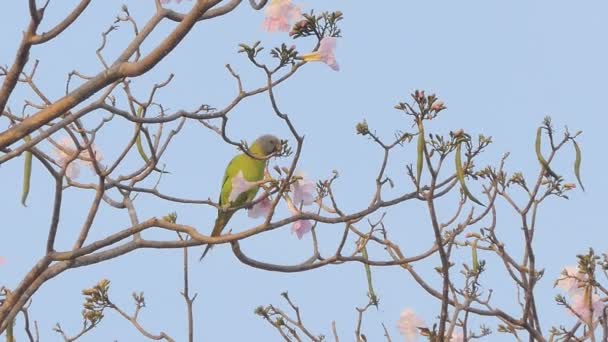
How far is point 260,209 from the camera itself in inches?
179

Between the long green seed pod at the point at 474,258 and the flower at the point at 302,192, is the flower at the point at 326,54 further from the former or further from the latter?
the long green seed pod at the point at 474,258

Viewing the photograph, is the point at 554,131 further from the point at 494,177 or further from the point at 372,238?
the point at 372,238

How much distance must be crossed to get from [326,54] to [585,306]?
1972mm

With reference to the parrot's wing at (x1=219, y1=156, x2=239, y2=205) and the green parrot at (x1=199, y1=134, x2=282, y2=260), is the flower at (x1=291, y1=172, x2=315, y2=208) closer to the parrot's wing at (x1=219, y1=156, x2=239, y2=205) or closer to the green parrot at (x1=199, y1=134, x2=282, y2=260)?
the green parrot at (x1=199, y1=134, x2=282, y2=260)

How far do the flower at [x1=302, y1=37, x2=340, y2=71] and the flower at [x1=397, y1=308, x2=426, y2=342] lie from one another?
146cm

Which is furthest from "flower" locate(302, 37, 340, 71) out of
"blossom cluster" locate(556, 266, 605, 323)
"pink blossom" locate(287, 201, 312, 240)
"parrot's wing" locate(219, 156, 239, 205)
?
"parrot's wing" locate(219, 156, 239, 205)

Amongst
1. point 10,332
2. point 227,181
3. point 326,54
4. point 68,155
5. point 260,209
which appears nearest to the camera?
point 326,54

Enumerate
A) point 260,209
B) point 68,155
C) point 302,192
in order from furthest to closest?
point 68,155 < point 260,209 < point 302,192

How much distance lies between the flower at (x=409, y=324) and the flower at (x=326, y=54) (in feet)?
4.80

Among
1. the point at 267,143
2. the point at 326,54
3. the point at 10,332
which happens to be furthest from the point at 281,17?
the point at 267,143

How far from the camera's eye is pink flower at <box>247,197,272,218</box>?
4520mm

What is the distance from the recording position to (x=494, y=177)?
5.09m

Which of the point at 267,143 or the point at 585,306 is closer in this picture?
the point at 585,306

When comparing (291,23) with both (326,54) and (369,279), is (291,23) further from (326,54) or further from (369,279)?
(369,279)
